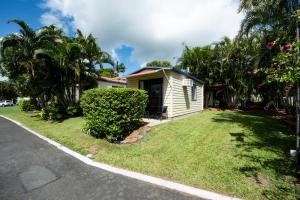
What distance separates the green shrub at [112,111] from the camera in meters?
6.23

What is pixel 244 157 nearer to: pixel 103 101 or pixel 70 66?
pixel 103 101

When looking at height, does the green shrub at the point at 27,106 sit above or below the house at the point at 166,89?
below

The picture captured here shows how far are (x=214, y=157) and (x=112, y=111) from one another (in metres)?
3.76

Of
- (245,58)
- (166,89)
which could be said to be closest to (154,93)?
(166,89)

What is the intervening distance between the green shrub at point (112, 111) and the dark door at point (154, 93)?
3.54 metres

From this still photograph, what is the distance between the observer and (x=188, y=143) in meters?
5.68

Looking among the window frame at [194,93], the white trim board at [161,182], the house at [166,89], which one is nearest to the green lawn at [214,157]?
the white trim board at [161,182]

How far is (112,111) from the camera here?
6211 millimetres

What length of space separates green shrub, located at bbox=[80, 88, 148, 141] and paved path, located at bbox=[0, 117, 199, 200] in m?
1.62

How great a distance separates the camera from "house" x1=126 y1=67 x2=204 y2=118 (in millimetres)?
9789

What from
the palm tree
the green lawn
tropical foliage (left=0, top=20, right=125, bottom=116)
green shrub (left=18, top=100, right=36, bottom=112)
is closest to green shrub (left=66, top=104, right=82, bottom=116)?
tropical foliage (left=0, top=20, right=125, bottom=116)

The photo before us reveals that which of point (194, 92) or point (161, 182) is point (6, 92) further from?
point (161, 182)

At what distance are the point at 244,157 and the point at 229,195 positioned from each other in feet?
5.79

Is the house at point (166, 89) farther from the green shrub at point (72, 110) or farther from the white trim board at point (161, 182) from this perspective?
the white trim board at point (161, 182)
